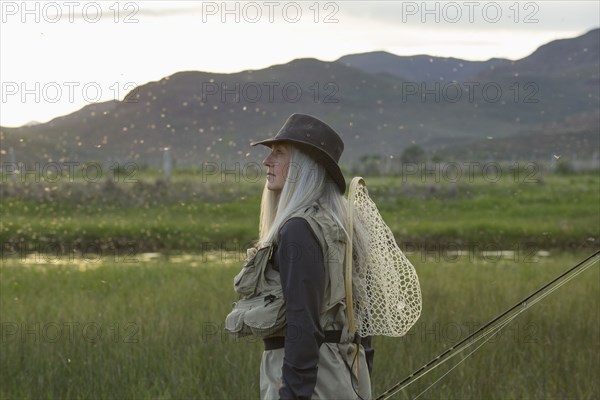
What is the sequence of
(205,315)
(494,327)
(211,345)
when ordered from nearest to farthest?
(494,327) < (211,345) < (205,315)

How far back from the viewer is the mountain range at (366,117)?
3743 inches

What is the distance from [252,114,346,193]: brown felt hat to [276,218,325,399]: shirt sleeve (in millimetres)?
297

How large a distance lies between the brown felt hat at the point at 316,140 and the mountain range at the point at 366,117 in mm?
69120

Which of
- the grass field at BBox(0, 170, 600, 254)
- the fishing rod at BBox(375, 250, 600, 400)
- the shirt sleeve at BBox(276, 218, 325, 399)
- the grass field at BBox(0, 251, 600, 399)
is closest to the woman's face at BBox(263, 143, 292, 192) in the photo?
the shirt sleeve at BBox(276, 218, 325, 399)

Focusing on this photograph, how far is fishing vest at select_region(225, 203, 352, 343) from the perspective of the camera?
3445 mm

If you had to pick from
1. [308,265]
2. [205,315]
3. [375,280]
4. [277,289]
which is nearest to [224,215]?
[205,315]

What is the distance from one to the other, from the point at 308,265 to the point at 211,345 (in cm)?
401

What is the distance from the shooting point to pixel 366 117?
518ft

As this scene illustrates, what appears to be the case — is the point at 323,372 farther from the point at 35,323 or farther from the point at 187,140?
the point at 187,140

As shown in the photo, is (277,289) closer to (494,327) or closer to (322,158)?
(322,158)

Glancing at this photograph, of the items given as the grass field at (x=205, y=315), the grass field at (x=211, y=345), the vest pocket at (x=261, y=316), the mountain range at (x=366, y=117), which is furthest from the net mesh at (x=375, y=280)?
the mountain range at (x=366, y=117)

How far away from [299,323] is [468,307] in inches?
233

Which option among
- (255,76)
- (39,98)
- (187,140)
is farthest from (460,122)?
(39,98)

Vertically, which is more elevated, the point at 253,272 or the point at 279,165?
the point at 279,165
